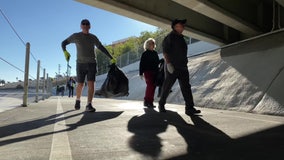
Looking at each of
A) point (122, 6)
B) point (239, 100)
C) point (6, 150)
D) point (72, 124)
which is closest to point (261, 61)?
point (239, 100)

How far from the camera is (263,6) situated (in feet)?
41.9

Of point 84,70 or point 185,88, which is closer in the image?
point 185,88

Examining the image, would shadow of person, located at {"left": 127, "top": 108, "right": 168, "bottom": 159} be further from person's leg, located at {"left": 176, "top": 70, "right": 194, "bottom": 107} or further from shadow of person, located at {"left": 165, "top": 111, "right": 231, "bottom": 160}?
person's leg, located at {"left": 176, "top": 70, "right": 194, "bottom": 107}

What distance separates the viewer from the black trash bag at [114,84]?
8.69 m

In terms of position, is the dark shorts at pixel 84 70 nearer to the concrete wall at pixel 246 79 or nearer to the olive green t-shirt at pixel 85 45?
the olive green t-shirt at pixel 85 45

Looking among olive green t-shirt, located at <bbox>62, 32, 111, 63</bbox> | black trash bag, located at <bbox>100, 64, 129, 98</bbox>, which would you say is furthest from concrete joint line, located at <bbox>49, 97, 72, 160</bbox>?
black trash bag, located at <bbox>100, 64, 129, 98</bbox>

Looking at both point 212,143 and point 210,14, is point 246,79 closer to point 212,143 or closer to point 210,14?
point 210,14

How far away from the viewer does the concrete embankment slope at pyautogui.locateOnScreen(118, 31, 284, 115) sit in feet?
25.9

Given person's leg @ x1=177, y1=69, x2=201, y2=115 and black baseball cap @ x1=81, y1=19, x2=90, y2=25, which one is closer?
Answer: person's leg @ x1=177, y1=69, x2=201, y2=115

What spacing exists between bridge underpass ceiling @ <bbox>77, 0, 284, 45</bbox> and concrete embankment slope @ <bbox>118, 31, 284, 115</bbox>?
73 centimetres

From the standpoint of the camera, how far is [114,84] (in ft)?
28.6

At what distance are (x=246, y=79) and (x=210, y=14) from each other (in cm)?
296

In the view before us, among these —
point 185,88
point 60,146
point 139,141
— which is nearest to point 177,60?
point 185,88

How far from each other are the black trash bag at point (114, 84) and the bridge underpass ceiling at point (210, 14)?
2.72 m
